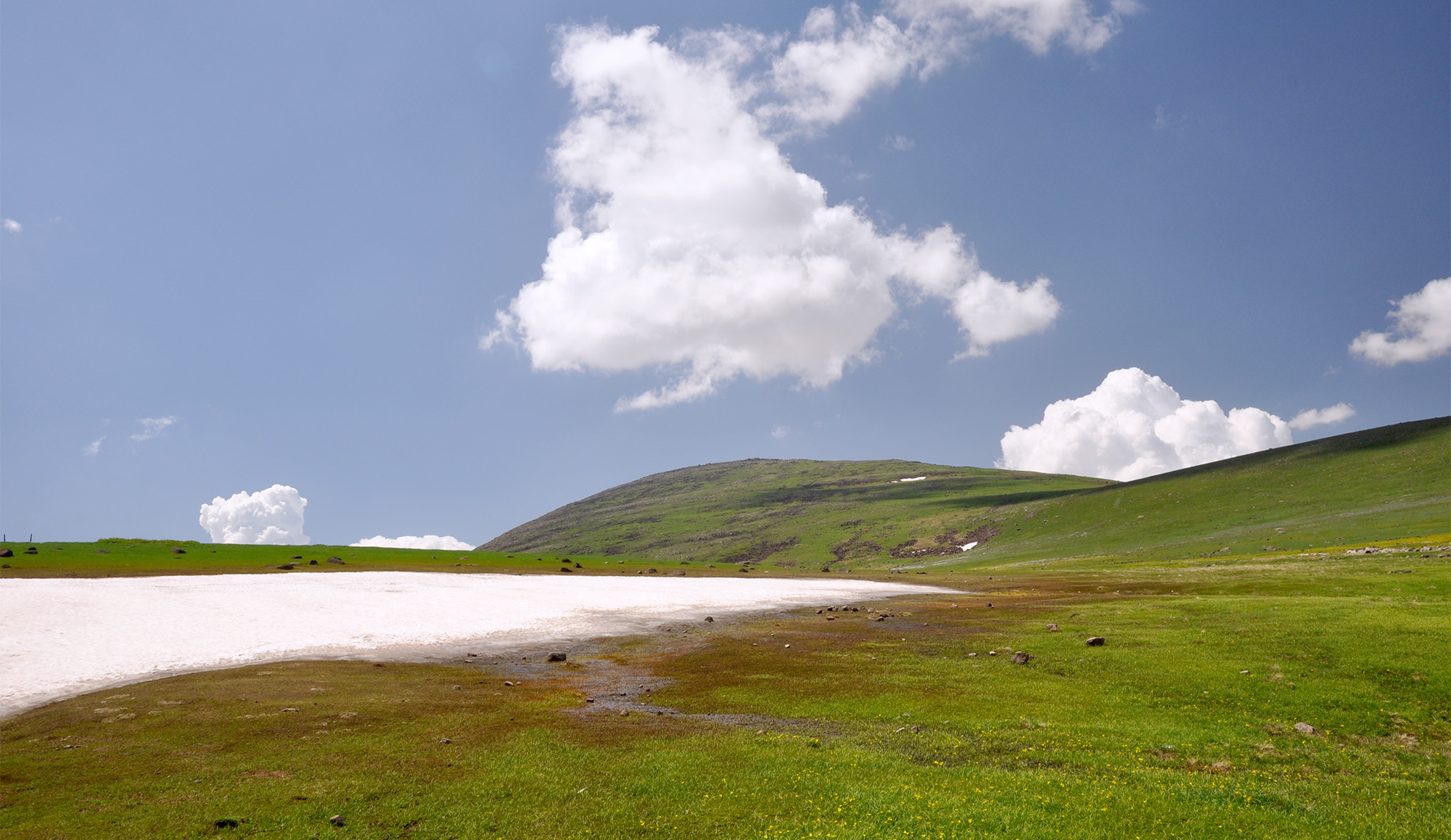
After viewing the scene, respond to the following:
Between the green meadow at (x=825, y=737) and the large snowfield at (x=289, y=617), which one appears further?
the large snowfield at (x=289, y=617)

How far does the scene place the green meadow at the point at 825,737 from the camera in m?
17.0

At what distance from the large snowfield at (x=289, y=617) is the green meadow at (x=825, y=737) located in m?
5.64

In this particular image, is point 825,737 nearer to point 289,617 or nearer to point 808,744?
point 808,744

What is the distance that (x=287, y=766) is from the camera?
20844mm

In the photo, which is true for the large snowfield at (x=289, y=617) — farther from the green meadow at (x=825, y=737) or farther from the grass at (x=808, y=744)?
the grass at (x=808, y=744)

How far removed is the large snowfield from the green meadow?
564 centimetres

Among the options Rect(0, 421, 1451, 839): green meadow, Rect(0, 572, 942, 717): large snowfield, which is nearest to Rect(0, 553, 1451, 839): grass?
Rect(0, 421, 1451, 839): green meadow

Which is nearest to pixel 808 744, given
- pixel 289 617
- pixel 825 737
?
pixel 825 737

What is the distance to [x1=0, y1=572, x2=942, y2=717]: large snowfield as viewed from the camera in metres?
38.0

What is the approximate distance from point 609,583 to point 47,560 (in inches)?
3097

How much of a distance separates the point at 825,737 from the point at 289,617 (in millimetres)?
54349

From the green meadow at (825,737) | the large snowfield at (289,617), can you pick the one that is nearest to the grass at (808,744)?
the green meadow at (825,737)

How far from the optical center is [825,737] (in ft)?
81.3

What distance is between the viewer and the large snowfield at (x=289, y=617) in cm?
3803
